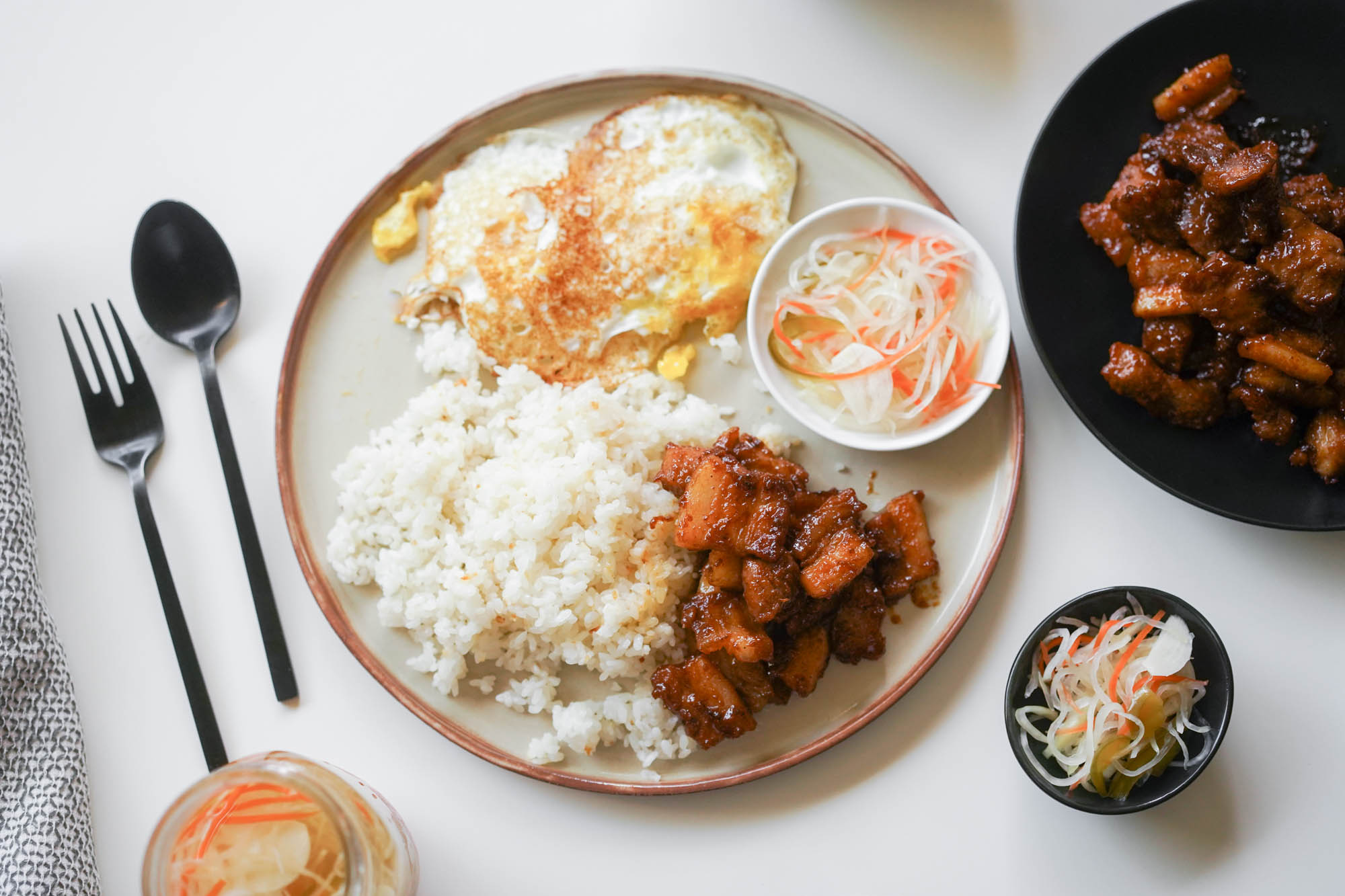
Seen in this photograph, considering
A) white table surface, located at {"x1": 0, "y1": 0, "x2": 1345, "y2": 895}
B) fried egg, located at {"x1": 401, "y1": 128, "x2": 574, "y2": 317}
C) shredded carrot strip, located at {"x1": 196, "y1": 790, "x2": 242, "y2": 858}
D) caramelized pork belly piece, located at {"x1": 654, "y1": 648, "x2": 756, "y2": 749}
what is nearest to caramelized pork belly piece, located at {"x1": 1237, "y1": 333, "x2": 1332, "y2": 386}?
white table surface, located at {"x1": 0, "y1": 0, "x2": 1345, "y2": 895}

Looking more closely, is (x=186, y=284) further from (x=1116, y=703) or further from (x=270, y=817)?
(x=1116, y=703)

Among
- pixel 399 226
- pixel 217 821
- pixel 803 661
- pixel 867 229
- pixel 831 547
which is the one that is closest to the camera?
pixel 217 821

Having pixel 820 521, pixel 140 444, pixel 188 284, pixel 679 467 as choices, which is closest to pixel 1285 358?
pixel 820 521

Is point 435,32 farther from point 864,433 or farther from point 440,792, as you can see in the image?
point 440,792

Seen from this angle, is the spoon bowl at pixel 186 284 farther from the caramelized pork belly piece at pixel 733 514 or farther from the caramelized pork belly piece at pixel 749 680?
the caramelized pork belly piece at pixel 749 680

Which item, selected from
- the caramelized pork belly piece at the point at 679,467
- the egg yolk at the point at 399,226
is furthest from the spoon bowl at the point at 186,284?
the caramelized pork belly piece at the point at 679,467

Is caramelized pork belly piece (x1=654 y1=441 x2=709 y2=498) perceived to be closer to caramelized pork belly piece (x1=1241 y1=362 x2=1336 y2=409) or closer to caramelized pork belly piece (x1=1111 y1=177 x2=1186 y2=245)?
caramelized pork belly piece (x1=1111 y1=177 x2=1186 y2=245)

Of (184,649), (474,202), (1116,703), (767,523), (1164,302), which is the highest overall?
(474,202)

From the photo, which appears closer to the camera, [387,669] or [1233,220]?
[1233,220]

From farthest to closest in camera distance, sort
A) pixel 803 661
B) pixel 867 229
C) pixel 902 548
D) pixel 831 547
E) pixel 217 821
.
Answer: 1. pixel 867 229
2. pixel 902 548
3. pixel 803 661
4. pixel 831 547
5. pixel 217 821
